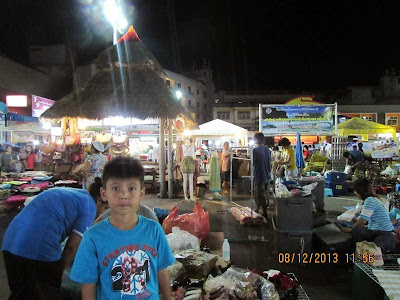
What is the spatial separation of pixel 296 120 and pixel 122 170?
43.9ft

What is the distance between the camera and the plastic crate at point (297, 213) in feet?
16.0

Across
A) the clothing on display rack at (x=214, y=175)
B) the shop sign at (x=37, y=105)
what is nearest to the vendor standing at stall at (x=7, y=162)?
the clothing on display rack at (x=214, y=175)

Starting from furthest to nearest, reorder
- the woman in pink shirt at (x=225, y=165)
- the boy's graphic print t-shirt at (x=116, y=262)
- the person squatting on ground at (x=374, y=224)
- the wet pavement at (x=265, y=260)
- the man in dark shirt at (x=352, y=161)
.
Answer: the man in dark shirt at (x=352, y=161)
the woman in pink shirt at (x=225, y=165)
the person squatting on ground at (x=374, y=224)
the wet pavement at (x=265, y=260)
the boy's graphic print t-shirt at (x=116, y=262)

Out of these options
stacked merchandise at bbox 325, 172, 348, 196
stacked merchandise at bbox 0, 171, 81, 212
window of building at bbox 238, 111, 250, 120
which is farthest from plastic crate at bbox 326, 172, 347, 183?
window of building at bbox 238, 111, 250, 120

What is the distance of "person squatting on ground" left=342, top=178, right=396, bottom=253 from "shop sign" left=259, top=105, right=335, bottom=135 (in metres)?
9.57

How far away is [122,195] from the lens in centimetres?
190

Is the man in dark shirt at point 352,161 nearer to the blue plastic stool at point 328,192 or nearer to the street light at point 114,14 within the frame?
the blue plastic stool at point 328,192

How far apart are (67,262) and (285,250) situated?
3.58 meters

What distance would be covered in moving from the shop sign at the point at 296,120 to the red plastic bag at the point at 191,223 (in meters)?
9.17

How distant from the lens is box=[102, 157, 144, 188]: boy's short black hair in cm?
193

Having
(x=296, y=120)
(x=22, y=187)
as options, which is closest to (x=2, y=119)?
(x=22, y=187)

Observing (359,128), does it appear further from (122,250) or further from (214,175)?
(122,250)

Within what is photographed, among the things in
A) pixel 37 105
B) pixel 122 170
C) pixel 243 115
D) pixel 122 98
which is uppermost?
pixel 243 115

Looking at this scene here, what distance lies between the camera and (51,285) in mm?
2629
